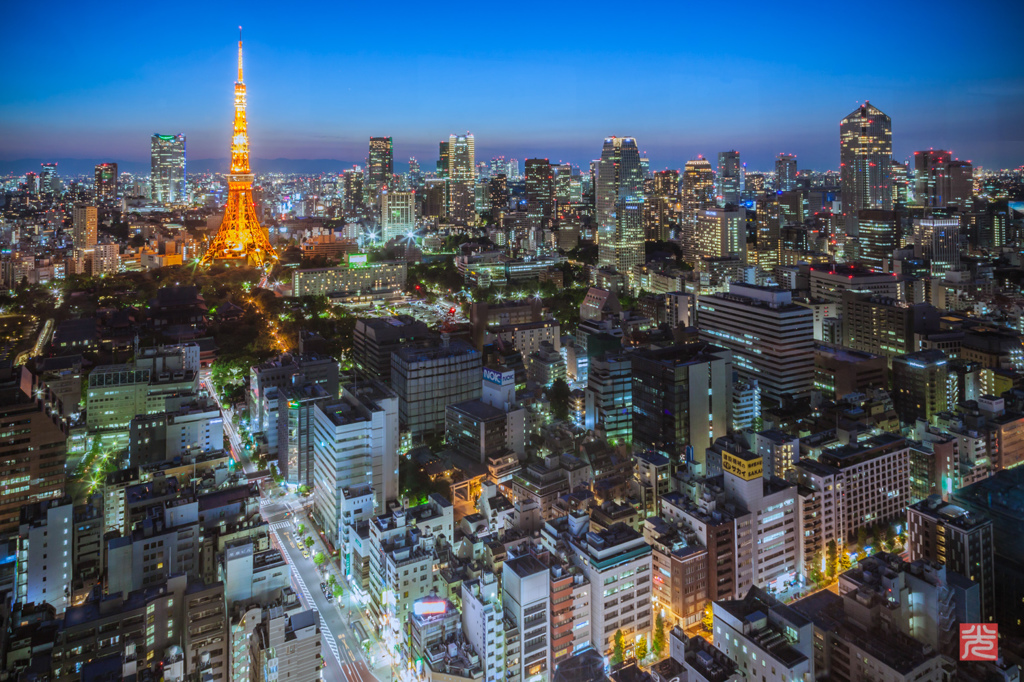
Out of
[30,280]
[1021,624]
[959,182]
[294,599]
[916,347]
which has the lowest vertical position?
[1021,624]

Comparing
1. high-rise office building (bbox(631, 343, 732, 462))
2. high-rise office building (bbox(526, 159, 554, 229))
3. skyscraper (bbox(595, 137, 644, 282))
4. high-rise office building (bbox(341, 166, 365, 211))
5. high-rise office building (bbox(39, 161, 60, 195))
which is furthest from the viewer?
high-rise office building (bbox(341, 166, 365, 211))

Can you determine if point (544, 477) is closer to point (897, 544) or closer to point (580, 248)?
point (897, 544)

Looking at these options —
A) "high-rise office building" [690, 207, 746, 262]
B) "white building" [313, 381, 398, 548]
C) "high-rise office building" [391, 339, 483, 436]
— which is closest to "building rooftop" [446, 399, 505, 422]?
"high-rise office building" [391, 339, 483, 436]

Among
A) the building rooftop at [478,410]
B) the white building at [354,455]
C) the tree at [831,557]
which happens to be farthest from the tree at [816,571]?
the white building at [354,455]

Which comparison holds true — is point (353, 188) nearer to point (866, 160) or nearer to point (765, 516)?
point (866, 160)

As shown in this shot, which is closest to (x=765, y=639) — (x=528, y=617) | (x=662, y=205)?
(x=528, y=617)

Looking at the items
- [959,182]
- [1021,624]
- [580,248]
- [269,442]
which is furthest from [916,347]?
[580,248]

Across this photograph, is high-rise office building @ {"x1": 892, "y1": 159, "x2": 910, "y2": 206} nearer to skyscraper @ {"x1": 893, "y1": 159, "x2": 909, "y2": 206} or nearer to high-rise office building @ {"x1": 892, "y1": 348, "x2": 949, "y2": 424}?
skyscraper @ {"x1": 893, "y1": 159, "x2": 909, "y2": 206}
